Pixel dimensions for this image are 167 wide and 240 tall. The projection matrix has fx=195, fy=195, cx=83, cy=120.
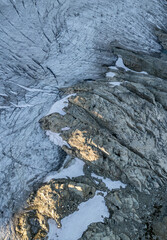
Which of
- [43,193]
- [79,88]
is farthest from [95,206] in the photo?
[79,88]

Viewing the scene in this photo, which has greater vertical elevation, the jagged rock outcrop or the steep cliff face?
the steep cliff face

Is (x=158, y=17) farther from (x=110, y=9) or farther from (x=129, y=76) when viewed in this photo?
(x=129, y=76)

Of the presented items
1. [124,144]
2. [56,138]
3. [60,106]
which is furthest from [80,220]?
[60,106]

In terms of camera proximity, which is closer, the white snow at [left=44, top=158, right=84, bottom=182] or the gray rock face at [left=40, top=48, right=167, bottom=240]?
the gray rock face at [left=40, top=48, right=167, bottom=240]

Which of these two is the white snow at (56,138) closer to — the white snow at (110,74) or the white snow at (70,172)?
the white snow at (70,172)

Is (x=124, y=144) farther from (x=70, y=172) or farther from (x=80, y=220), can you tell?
(x=80, y=220)

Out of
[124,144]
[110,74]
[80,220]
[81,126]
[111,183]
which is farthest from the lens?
[110,74]

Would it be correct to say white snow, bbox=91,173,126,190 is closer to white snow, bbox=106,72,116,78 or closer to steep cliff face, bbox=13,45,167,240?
steep cliff face, bbox=13,45,167,240

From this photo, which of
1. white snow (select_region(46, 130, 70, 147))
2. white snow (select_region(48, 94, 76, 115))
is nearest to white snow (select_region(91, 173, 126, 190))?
white snow (select_region(46, 130, 70, 147))
